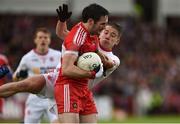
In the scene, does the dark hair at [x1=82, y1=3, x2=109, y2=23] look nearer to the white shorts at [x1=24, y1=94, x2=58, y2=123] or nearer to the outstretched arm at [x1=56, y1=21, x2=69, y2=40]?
the outstretched arm at [x1=56, y1=21, x2=69, y2=40]

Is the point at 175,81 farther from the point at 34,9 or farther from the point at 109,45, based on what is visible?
the point at 109,45

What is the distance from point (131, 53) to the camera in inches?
1232

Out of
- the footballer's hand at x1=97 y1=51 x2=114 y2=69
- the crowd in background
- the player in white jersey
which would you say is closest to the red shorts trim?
the footballer's hand at x1=97 y1=51 x2=114 y2=69

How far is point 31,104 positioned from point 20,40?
13.1 m

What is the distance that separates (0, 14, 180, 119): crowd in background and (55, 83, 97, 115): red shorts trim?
43.1 ft

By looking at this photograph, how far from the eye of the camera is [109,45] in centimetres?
1267

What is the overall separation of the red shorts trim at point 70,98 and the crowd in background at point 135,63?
1313 centimetres

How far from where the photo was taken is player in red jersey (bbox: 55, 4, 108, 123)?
37.4ft

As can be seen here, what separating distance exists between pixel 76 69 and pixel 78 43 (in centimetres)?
41

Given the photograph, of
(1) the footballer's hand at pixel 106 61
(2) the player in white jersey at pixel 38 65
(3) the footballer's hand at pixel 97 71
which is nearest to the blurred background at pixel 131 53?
(2) the player in white jersey at pixel 38 65

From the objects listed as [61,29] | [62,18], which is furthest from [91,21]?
[61,29]

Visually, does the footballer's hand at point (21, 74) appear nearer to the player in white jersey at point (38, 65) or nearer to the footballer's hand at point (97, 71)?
the player in white jersey at point (38, 65)

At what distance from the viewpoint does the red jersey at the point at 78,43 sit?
37.5ft

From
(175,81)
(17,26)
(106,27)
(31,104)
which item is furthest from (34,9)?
(106,27)
